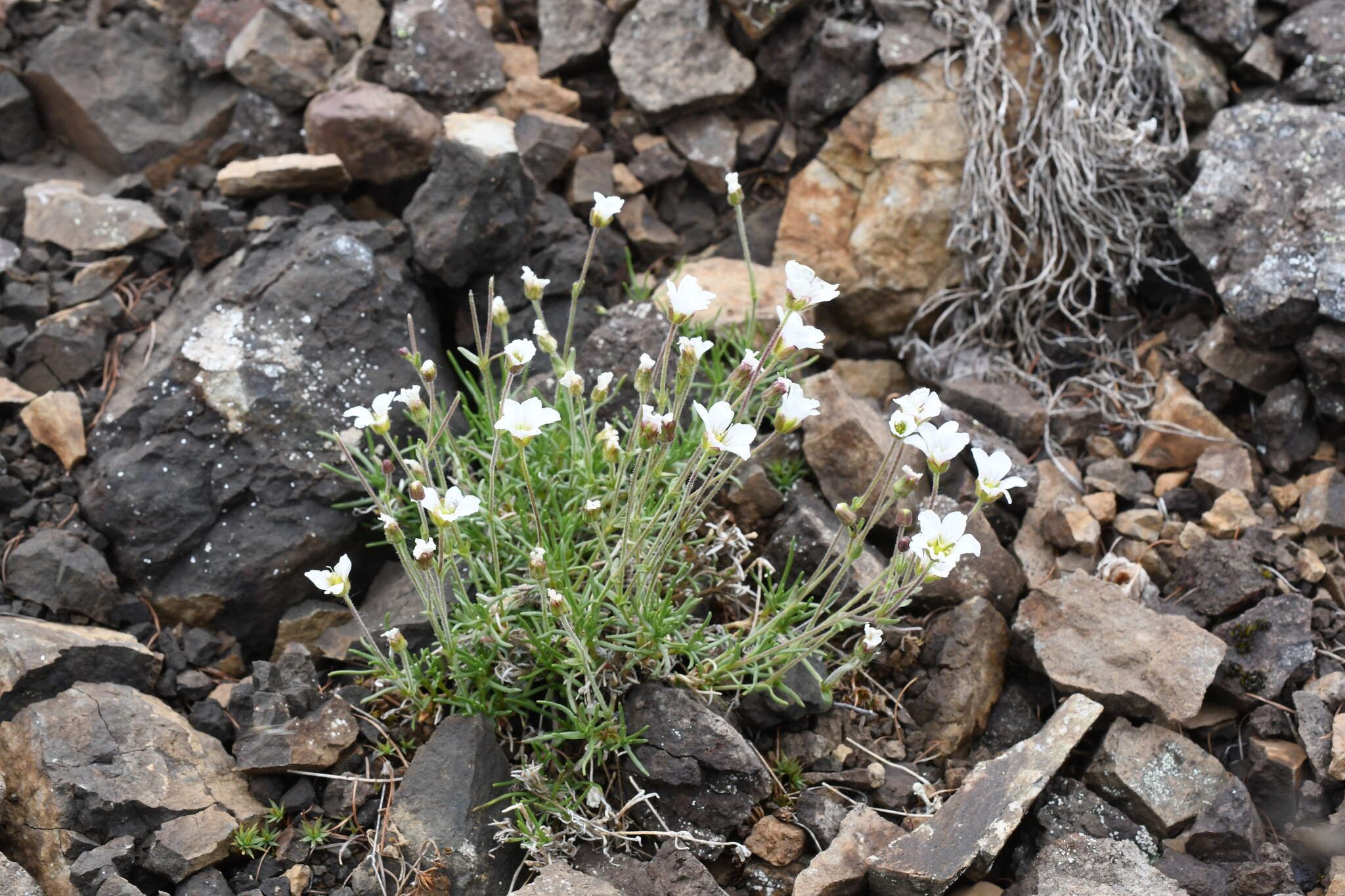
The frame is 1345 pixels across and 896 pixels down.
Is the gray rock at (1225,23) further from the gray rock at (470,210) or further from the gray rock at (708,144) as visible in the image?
the gray rock at (470,210)

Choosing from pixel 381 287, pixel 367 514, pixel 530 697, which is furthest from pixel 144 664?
pixel 381 287

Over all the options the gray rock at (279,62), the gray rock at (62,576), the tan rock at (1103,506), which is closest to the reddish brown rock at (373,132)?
the gray rock at (279,62)

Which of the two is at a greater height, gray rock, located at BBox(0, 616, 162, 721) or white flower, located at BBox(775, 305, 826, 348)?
white flower, located at BBox(775, 305, 826, 348)

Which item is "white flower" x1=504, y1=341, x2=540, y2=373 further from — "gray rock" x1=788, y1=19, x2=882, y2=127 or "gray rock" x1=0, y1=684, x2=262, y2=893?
"gray rock" x1=788, y1=19, x2=882, y2=127

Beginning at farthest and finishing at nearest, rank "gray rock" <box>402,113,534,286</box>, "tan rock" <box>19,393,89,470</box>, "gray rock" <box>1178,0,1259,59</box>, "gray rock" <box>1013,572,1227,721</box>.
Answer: "gray rock" <box>1178,0,1259,59</box>
"gray rock" <box>402,113,534,286</box>
"tan rock" <box>19,393,89,470</box>
"gray rock" <box>1013,572,1227,721</box>

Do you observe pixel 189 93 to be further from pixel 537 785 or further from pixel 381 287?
pixel 537 785

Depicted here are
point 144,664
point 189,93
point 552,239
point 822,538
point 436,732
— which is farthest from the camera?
point 189,93

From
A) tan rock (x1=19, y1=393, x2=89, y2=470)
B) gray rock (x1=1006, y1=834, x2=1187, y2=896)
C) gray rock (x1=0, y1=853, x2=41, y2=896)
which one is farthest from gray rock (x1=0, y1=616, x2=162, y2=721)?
gray rock (x1=1006, y1=834, x2=1187, y2=896)
